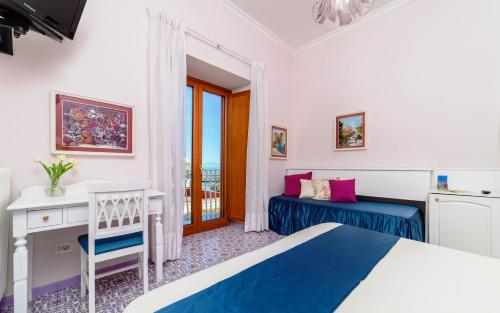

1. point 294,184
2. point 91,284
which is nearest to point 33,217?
point 91,284

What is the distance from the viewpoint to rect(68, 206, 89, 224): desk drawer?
1.56m

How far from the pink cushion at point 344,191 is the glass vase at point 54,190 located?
3123 millimetres

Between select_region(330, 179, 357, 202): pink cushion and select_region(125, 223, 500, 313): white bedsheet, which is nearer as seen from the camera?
select_region(125, 223, 500, 313): white bedsheet

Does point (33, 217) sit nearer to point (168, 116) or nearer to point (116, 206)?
point (116, 206)

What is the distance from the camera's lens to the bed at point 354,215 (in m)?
2.39

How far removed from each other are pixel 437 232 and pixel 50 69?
4196 mm

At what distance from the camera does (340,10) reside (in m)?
1.65

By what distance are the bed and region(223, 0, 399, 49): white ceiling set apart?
2399 mm

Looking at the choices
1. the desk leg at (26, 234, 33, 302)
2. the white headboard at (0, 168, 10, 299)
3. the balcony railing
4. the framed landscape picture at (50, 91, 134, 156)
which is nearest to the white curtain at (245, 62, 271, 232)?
the balcony railing

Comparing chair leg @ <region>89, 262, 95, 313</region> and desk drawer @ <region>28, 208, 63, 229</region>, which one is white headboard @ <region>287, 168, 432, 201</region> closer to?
chair leg @ <region>89, 262, 95, 313</region>

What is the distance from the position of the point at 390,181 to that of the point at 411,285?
2545 millimetres

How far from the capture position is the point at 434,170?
9.14ft

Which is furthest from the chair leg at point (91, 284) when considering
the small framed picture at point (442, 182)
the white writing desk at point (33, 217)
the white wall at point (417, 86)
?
the small framed picture at point (442, 182)

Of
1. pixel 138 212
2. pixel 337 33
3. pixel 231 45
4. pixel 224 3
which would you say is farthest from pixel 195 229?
pixel 337 33
